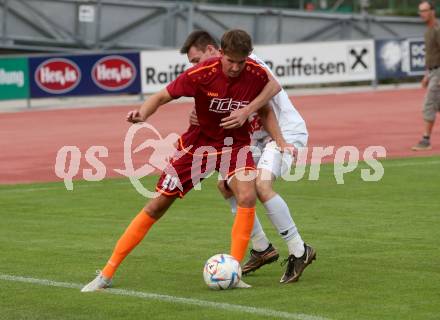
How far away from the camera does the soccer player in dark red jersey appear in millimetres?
9305

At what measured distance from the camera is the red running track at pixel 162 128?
66.9 feet

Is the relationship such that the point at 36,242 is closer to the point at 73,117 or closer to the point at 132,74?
the point at 73,117

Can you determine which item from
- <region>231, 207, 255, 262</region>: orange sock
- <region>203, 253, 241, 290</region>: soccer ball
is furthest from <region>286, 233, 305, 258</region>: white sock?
<region>203, 253, 241, 290</region>: soccer ball

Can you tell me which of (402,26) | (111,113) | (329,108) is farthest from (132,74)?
(402,26)

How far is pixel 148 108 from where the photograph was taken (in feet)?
30.0

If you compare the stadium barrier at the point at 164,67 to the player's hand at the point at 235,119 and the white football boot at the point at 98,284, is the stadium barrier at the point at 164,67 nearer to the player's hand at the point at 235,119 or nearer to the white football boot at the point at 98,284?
the white football boot at the point at 98,284

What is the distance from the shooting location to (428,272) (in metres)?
9.91

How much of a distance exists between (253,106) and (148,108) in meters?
0.82

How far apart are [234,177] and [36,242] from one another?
3173 millimetres

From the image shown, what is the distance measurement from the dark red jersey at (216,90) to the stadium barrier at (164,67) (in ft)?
68.0

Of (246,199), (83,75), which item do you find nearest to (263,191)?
(246,199)

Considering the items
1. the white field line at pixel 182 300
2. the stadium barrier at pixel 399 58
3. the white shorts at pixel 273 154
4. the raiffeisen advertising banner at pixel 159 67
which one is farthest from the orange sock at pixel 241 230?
the stadium barrier at pixel 399 58

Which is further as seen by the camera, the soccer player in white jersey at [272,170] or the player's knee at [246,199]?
the soccer player in white jersey at [272,170]

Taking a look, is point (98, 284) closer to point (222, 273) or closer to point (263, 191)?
point (222, 273)
